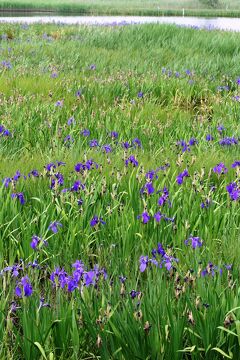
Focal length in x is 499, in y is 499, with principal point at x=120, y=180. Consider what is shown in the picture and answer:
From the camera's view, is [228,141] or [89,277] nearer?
[89,277]

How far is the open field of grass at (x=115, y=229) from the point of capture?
2.06 metres

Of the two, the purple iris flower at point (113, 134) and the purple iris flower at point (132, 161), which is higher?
the purple iris flower at point (132, 161)

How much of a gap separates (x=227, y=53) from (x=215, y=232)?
9.96 metres

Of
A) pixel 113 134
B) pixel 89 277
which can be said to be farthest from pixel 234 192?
pixel 113 134

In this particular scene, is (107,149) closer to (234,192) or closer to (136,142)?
(136,142)

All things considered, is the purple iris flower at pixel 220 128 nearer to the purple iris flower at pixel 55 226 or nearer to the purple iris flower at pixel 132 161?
the purple iris flower at pixel 132 161

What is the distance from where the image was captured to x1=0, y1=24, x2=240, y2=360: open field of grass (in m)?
2.06

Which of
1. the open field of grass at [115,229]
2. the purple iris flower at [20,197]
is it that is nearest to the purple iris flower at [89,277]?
the open field of grass at [115,229]

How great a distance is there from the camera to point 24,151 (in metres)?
4.58

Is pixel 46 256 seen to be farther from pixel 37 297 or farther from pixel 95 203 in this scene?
pixel 37 297

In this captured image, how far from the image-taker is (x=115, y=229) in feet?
9.78

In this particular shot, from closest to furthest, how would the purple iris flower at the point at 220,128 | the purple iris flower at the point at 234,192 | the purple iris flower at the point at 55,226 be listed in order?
the purple iris flower at the point at 55,226
the purple iris flower at the point at 234,192
the purple iris flower at the point at 220,128

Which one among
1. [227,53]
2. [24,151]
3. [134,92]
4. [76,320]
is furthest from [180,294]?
[227,53]

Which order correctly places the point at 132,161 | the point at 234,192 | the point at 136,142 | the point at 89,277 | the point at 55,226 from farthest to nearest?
1. the point at 136,142
2. the point at 132,161
3. the point at 234,192
4. the point at 55,226
5. the point at 89,277
